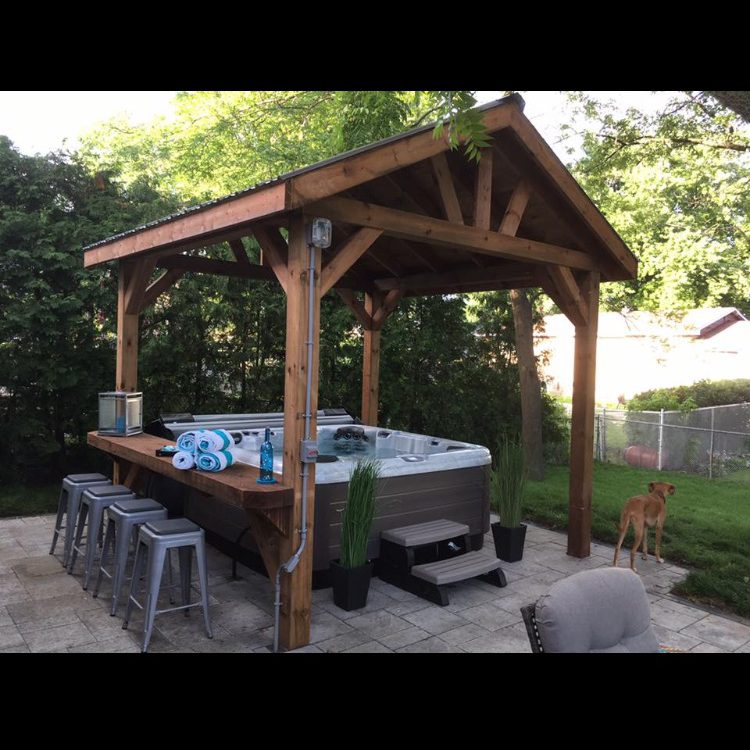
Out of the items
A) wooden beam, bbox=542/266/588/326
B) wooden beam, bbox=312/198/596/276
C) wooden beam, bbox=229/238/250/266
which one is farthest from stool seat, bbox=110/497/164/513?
wooden beam, bbox=542/266/588/326

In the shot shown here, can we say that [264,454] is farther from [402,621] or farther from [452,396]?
[452,396]

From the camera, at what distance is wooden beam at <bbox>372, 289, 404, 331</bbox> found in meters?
7.33

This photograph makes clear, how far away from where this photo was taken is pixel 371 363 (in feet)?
24.7

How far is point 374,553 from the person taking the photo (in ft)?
16.0

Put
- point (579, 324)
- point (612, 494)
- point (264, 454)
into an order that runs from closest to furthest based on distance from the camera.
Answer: point (264, 454) → point (579, 324) → point (612, 494)

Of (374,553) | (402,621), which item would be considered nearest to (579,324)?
(374,553)

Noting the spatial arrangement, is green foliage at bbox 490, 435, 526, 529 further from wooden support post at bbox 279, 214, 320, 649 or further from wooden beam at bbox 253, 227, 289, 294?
wooden beam at bbox 253, 227, 289, 294

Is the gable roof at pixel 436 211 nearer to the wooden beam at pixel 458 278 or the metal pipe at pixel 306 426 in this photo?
the wooden beam at pixel 458 278

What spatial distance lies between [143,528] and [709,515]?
5.91 metres

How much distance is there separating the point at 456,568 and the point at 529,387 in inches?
201

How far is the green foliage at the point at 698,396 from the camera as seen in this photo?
12633 mm

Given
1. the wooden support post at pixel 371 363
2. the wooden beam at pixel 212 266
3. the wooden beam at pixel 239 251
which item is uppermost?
the wooden beam at pixel 239 251

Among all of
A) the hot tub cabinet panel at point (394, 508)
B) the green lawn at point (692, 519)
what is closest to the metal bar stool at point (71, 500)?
the hot tub cabinet panel at point (394, 508)

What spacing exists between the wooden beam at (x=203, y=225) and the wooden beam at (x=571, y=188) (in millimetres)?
2022
